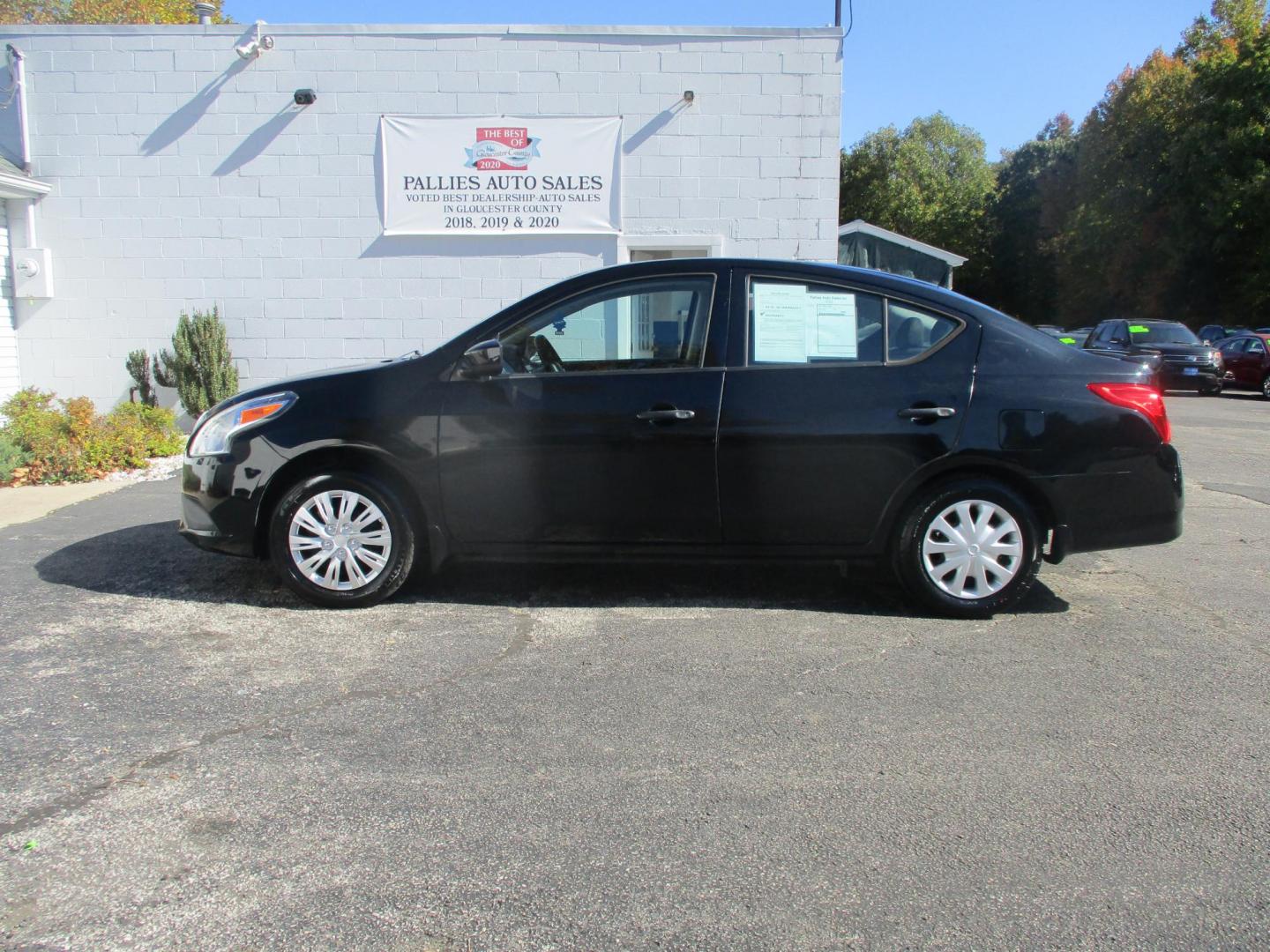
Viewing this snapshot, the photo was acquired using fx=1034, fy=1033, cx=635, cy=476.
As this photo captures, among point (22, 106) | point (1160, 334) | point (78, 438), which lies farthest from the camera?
point (1160, 334)

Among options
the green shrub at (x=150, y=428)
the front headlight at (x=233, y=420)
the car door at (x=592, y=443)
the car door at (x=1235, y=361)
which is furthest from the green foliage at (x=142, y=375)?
the car door at (x=1235, y=361)

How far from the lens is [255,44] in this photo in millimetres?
11023

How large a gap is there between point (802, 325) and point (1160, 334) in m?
21.4

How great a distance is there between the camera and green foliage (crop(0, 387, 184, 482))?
9148 millimetres

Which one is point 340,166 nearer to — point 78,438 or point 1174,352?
point 78,438

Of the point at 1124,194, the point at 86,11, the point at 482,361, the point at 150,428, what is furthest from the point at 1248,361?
the point at 86,11

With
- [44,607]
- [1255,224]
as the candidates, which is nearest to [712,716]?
[44,607]

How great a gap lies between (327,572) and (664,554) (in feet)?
5.60

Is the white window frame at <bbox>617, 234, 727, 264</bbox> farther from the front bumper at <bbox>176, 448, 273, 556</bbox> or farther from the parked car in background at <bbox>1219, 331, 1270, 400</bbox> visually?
the parked car in background at <bbox>1219, 331, 1270, 400</bbox>

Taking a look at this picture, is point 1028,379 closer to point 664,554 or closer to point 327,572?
point 664,554

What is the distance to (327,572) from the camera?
17.1 feet

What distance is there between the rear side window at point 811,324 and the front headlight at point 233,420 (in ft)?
7.86

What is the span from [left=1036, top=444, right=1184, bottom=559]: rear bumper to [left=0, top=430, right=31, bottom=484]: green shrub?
8326 millimetres

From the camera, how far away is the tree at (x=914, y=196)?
184 feet
